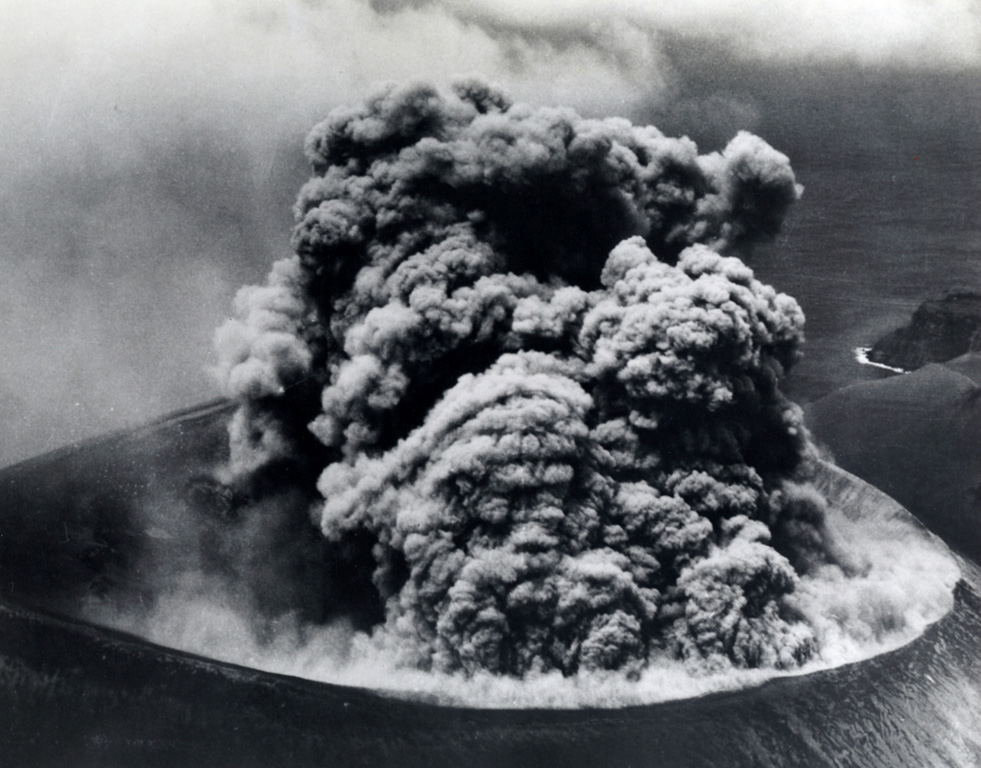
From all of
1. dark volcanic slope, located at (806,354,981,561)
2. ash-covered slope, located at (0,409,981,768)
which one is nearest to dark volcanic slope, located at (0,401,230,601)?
ash-covered slope, located at (0,409,981,768)

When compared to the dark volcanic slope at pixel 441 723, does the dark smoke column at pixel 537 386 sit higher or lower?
higher

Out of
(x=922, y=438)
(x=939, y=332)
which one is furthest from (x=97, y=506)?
(x=939, y=332)

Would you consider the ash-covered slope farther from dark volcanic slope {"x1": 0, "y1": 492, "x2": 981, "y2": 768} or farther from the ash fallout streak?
the ash fallout streak

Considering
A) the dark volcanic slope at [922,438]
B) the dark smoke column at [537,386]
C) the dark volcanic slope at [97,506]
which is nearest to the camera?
the dark smoke column at [537,386]

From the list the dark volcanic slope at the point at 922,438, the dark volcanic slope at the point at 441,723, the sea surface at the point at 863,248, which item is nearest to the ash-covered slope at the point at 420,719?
the dark volcanic slope at the point at 441,723

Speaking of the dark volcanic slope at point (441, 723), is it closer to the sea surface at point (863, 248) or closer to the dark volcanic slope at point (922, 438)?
the dark volcanic slope at point (922, 438)

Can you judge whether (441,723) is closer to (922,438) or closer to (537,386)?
(537,386)

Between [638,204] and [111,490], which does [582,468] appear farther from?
[111,490]
